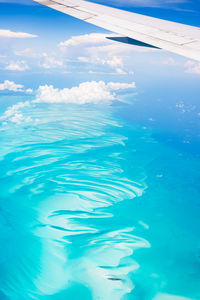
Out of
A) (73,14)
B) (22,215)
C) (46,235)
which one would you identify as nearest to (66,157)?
(22,215)

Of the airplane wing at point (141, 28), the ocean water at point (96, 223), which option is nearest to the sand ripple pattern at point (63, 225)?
the ocean water at point (96, 223)

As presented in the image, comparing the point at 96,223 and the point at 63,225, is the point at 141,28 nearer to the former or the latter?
the point at 96,223

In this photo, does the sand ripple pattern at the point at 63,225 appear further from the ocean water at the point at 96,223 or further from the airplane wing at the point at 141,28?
the airplane wing at the point at 141,28

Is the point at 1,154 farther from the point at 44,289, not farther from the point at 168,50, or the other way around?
the point at 168,50

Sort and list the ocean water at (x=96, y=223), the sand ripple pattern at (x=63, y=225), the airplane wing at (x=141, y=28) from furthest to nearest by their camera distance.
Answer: the ocean water at (x=96, y=223) < the sand ripple pattern at (x=63, y=225) < the airplane wing at (x=141, y=28)

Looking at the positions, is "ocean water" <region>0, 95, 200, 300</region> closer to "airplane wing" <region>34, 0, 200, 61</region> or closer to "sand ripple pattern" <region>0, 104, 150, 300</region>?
"sand ripple pattern" <region>0, 104, 150, 300</region>
